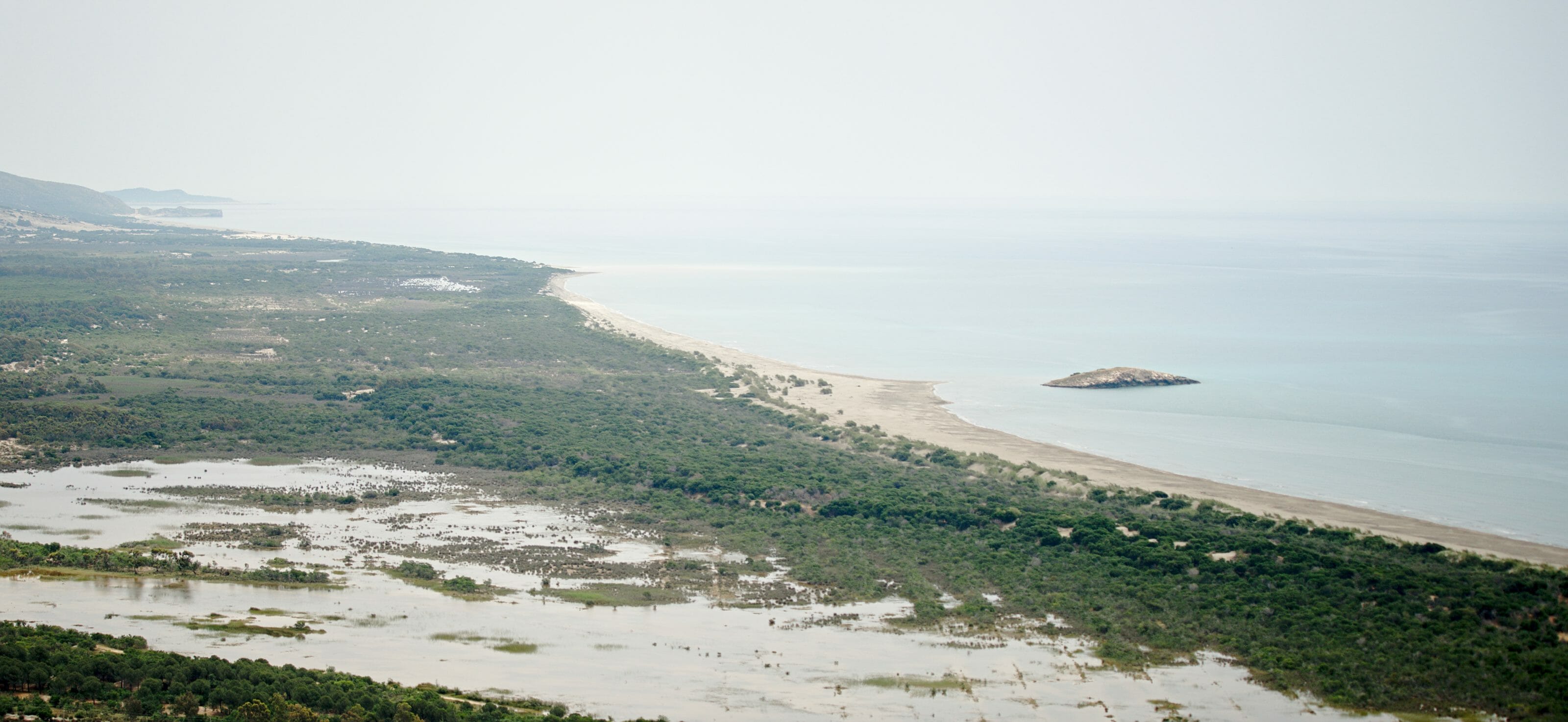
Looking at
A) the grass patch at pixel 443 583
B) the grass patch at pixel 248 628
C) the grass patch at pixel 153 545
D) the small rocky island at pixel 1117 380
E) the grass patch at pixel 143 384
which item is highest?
the small rocky island at pixel 1117 380

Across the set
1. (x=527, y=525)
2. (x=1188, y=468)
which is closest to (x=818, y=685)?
(x=527, y=525)

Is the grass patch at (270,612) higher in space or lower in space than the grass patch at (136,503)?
lower

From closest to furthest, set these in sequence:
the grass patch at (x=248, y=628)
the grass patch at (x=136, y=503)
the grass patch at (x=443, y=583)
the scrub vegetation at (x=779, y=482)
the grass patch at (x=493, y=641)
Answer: the grass patch at (x=493, y=641) < the grass patch at (x=248, y=628) < the scrub vegetation at (x=779, y=482) < the grass patch at (x=443, y=583) < the grass patch at (x=136, y=503)

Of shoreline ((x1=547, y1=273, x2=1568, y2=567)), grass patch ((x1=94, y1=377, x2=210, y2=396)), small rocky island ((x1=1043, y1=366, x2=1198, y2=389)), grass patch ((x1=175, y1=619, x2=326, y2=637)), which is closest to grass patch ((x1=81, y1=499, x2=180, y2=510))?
grass patch ((x1=175, y1=619, x2=326, y2=637))

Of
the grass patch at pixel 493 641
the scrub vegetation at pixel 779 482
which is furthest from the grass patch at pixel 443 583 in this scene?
the scrub vegetation at pixel 779 482

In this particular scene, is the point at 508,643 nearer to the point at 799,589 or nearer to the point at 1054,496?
the point at 799,589

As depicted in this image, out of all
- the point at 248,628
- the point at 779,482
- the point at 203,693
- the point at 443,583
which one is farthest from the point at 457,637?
the point at 779,482

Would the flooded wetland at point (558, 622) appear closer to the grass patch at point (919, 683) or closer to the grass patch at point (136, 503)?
the grass patch at point (919, 683)

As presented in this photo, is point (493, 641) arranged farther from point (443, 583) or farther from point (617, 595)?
point (443, 583)
